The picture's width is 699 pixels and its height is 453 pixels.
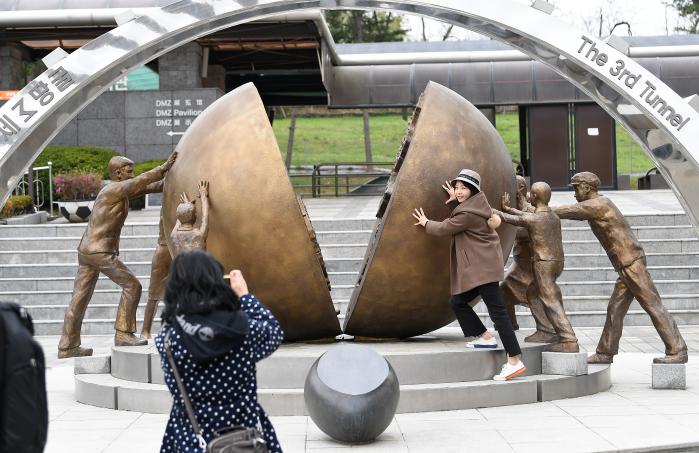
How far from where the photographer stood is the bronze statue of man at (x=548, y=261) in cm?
997

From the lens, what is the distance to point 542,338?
415 inches

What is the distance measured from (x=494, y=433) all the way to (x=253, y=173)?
2.92m

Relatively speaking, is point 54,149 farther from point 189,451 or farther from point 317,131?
point 317,131

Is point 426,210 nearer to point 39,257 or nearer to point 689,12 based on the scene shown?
point 39,257

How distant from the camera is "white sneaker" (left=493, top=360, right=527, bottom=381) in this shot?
9242 mm

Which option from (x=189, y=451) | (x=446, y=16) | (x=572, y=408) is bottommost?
(x=572, y=408)

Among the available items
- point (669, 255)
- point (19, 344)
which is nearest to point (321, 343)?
point (19, 344)

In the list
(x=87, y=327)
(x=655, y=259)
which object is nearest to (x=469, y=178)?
(x=87, y=327)

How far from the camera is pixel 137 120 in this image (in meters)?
27.1

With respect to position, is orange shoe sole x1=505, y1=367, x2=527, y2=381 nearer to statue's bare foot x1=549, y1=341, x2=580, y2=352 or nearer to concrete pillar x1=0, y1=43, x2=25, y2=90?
→ statue's bare foot x1=549, y1=341, x2=580, y2=352

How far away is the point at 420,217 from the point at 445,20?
2.12 meters

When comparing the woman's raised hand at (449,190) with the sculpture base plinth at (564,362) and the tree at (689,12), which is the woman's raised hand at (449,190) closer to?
the sculpture base plinth at (564,362)

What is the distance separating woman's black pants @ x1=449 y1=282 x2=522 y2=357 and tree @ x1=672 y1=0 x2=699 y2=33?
41548mm

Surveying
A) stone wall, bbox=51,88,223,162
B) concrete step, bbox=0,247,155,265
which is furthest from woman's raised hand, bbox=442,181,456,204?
stone wall, bbox=51,88,223,162
